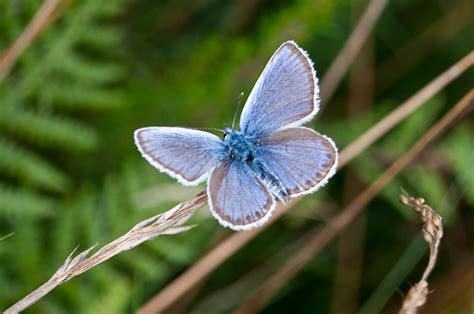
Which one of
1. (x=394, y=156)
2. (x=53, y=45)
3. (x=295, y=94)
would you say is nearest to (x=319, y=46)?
(x=394, y=156)

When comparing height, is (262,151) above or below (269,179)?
above

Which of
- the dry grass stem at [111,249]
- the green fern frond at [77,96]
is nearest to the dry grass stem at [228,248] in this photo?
the dry grass stem at [111,249]

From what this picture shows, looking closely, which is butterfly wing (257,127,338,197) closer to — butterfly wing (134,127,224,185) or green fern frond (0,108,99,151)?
butterfly wing (134,127,224,185)

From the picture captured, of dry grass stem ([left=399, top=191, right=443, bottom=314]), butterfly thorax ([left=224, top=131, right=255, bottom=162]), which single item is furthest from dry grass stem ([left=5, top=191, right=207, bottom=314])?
dry grass stem ([left=399, top=191, right=443, bottom=314])

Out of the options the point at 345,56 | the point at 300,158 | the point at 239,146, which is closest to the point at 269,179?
the point at 300,158

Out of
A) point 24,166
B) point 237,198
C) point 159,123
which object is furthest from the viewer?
point 159,123

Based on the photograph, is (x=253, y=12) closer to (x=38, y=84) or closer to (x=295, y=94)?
(x=38, y=84)

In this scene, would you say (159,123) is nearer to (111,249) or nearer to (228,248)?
(228,248)
